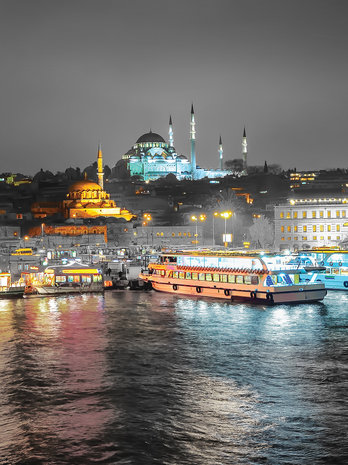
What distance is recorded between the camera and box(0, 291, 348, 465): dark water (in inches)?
501

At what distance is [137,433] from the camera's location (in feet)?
44.7

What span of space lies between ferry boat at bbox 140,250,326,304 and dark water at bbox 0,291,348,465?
7.53ft

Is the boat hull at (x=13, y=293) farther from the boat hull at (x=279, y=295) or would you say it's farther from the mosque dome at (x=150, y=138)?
the mosque dome at (x=150, y=138)

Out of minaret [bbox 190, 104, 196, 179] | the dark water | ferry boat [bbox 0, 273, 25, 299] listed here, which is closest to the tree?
ferry boat [bbox 0, 273, 25, 299]

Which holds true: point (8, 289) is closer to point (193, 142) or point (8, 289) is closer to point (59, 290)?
point (59, 290)

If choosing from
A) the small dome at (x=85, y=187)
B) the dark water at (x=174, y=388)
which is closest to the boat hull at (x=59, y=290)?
the dark water at (x=174, y=388)

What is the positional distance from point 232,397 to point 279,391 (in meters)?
1.23

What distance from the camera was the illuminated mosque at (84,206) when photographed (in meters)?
90.7

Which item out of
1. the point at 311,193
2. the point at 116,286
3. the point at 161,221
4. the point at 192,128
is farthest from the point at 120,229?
the point at 192,128

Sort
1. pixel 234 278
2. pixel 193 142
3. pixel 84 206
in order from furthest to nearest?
pixel 193 142, pixel 84 206, pixel 234 278

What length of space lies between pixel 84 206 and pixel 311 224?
1588 inches

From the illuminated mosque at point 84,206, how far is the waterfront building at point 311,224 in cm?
3182

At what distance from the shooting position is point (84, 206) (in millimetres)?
91812

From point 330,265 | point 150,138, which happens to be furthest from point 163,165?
point 330,265
